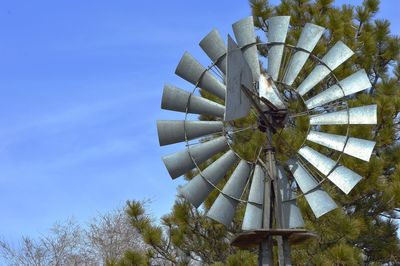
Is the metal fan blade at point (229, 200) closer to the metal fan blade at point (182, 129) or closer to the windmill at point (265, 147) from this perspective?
the windmill at point (265, 147)

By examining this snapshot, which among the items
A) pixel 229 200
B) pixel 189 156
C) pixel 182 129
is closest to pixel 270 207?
pixel 229 200

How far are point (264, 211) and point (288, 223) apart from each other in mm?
250

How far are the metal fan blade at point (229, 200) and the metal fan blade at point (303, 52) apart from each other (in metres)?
0.78

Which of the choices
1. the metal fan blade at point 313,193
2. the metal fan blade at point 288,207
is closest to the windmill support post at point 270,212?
the metal fan blade at point 288,207

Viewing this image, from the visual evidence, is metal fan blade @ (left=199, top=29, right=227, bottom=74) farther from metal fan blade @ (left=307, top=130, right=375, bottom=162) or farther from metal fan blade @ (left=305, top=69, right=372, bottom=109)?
metal fan blade @ (left=307, top=130, right=375, bottom=162)

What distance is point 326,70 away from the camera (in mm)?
4496

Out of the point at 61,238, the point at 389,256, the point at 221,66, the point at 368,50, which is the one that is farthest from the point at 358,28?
the point at 61,238

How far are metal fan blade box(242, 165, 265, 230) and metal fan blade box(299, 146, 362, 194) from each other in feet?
1.18

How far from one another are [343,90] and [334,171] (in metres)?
0.64

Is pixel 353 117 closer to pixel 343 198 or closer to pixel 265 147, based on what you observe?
pixel 265 147

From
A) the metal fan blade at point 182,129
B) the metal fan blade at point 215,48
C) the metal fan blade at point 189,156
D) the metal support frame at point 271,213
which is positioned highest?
the metal fan blade at point 215,48

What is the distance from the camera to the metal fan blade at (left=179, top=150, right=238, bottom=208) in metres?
4.23

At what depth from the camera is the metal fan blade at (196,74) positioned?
4.36m

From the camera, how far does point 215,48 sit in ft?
14.3
